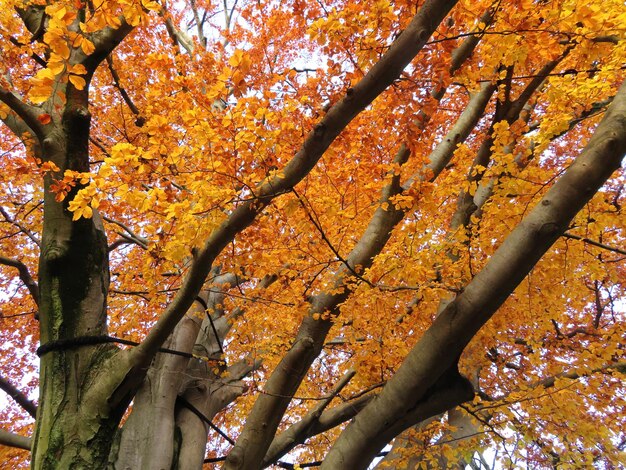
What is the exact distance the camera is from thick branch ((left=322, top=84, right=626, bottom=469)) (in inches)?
80.4

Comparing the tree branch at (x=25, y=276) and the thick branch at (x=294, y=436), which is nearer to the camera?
the thick branch at (x=294, y=436)

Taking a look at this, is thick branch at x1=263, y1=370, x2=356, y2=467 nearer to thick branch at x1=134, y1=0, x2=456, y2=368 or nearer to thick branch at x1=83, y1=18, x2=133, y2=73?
thick branch at x1=134, y1=0, x2=456, y2=368

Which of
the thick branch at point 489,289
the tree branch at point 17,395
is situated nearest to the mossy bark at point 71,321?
the tree branch at point 17,395

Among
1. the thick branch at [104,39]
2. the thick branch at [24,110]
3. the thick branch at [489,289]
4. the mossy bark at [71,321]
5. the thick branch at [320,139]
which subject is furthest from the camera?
the thick branch at [104,39]

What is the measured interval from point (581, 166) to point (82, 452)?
338 cm

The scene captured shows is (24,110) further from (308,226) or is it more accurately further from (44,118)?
(308,226)

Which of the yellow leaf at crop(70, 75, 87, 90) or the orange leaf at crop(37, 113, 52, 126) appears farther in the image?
the orange leaf at crop(37, 113, 52, 126)

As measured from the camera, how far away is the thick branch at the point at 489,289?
2043 mm

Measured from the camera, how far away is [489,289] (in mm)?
2109

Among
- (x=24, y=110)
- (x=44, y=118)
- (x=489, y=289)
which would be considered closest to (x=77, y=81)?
(x=44, y=118)

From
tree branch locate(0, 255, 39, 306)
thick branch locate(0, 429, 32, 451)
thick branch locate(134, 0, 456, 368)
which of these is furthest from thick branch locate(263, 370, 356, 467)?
tree branch locate(0, 255, 39, 306)

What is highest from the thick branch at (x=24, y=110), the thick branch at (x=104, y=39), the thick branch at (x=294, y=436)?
the thick branch at (x=104, y=39)

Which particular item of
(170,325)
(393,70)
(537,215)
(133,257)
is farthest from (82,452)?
(133,257)

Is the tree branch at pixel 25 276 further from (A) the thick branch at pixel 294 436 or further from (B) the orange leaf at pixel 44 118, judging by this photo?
(A) the thick branch at pixel 294 436
